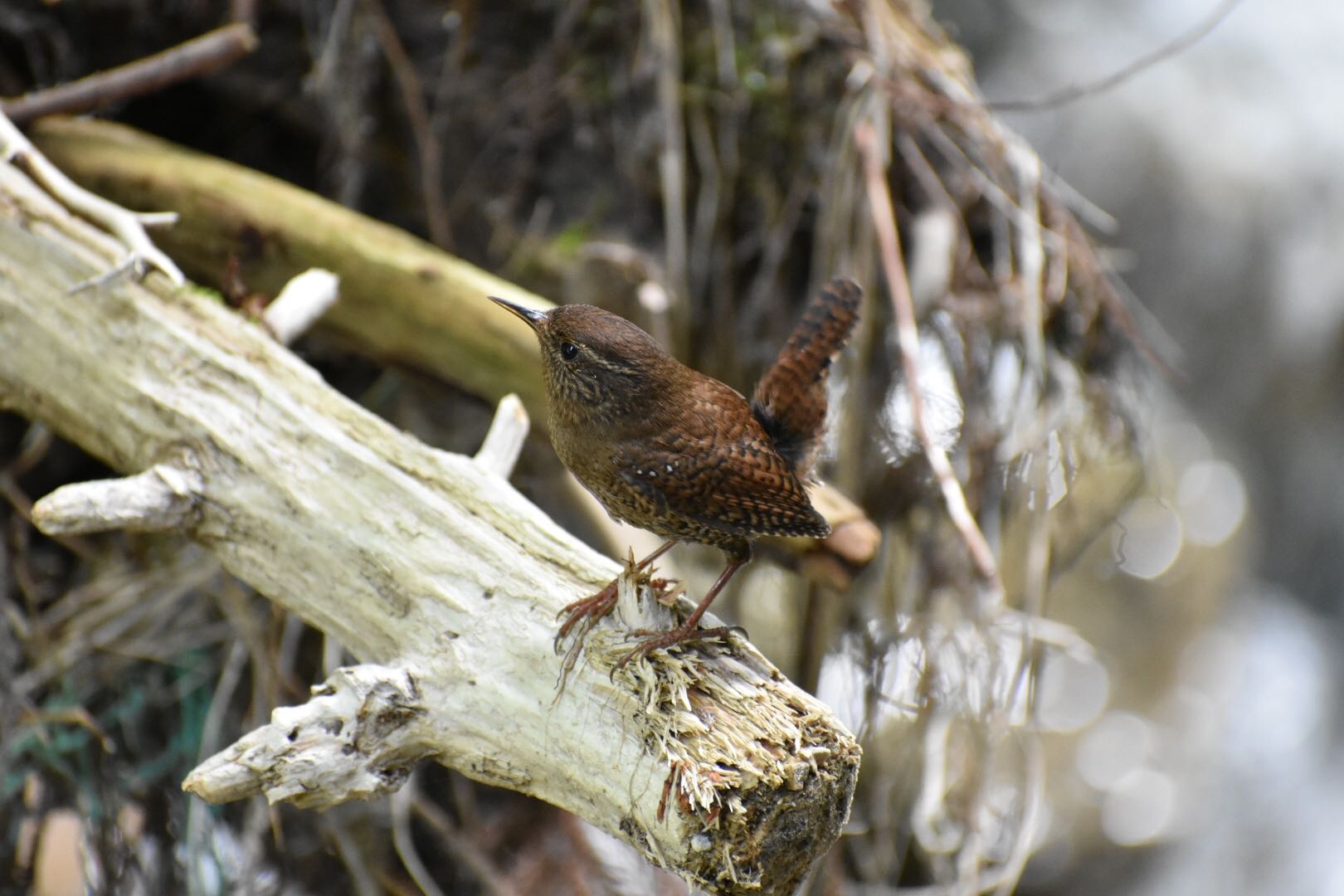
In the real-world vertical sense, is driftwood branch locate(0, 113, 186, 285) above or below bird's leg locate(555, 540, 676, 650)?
below

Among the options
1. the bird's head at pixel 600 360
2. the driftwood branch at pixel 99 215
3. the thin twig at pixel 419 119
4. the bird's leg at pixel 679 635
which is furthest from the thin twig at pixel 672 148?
the bird's leg at pixel 679 635

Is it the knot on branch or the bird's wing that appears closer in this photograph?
the knot on branch

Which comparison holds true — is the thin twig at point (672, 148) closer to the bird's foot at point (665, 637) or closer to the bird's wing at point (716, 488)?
the bird's wing at point (716, 488)

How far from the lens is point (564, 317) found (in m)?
2.11

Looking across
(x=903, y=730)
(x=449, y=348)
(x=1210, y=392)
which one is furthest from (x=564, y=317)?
(x=1210, y=392)

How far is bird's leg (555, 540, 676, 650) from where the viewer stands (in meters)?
1.83

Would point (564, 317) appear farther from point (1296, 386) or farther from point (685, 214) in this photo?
point (1296, 386)

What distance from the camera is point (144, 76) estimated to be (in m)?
2.93

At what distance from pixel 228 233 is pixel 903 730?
2.33 meters

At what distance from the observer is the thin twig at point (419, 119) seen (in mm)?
3334

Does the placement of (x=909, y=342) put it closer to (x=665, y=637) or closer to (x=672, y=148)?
(x=672, y=148)

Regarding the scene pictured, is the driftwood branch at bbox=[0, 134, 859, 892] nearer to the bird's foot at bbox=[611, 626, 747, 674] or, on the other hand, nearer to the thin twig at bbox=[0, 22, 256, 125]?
the bird's foot at bbox=[611, 626, 747, 674]

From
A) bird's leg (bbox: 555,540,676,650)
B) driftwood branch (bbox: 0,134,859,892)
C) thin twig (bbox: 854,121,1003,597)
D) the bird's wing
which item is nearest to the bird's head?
the bird's wing

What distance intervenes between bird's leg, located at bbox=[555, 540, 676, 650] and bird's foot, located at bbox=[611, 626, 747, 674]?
0.25 ft
